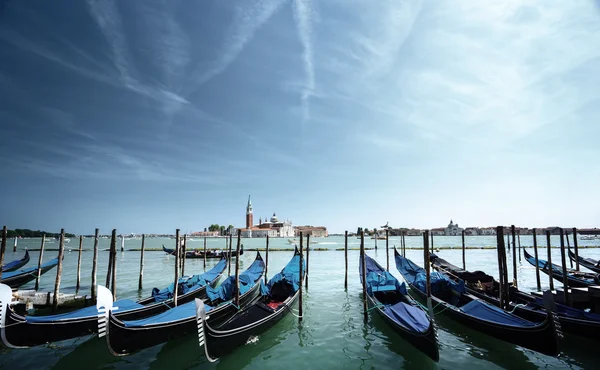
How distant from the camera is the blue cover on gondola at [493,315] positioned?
563cm

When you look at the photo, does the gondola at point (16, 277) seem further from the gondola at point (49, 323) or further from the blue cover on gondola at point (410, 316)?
the blue cover on gondola at point (410, 316)

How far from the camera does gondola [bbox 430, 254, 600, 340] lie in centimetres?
585

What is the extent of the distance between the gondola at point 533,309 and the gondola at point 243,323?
18.2 ft

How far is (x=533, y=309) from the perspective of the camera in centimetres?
705

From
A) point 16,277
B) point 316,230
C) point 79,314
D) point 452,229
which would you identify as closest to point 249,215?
point 316,230

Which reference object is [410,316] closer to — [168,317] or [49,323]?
[168,317]

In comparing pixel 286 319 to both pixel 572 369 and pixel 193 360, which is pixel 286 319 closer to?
pixel 193 360

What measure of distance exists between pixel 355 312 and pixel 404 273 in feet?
11.3

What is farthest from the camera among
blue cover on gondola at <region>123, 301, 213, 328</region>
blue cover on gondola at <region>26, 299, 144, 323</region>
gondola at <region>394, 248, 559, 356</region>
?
blue cover on gondola at <region>26, 299, 144, 323</region>

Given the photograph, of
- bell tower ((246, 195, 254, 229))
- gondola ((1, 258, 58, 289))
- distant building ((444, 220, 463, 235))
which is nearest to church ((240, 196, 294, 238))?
bell tower ((246, 195, 254, 229))

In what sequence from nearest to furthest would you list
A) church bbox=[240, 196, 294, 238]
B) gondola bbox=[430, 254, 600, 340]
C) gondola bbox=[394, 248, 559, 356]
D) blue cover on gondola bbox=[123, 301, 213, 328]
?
gondola bbox=[394, 248, 559, 356] < blue cover on gondola bbox=[123, 301, 213, 328] < gondola bbox=[430, 254, 600, 340] < church bbox=[240, 196, 294, 238]

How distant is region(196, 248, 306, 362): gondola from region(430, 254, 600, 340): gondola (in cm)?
554

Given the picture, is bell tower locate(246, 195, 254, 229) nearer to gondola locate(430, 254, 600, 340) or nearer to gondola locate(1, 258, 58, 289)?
gondola locate(1, 258, 58, 289)

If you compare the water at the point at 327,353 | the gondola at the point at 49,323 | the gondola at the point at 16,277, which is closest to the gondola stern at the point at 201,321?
the water at the point at 327,353
